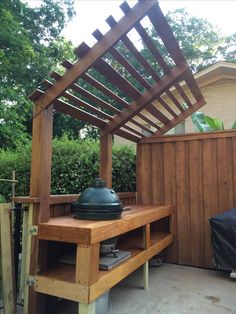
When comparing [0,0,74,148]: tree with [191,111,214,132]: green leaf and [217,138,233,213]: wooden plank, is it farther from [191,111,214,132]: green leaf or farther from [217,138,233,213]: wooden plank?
[217,138,233,213]: wooden plank

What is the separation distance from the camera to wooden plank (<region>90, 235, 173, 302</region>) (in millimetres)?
2227

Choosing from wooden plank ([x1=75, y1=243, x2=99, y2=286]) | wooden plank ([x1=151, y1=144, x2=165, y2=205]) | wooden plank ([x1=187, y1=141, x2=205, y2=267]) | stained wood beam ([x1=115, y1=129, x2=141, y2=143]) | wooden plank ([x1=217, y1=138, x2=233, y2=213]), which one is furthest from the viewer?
wooden plank ([x1=151, y1=144, x2=165, y2=205])

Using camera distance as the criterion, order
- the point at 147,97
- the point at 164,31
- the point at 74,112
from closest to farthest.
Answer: the point at 164,31 < the point at 74,112 < the point at 147,97

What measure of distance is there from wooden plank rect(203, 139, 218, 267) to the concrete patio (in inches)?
19.8

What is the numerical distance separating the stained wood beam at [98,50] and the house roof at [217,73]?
6.68m

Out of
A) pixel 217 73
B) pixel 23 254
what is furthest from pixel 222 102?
pixel 23 254

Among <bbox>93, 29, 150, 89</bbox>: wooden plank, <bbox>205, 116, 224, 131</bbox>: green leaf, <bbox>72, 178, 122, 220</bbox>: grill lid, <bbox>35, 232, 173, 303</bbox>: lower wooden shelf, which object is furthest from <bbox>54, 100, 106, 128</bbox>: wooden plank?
<bbox>205, 116, 224, 131</bbox>: green leaf

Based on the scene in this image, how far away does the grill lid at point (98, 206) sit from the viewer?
8.63ft

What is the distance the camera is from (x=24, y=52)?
9.50 m

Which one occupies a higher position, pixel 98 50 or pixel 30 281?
pixel 98 50

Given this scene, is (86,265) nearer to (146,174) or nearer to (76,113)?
(76,113)

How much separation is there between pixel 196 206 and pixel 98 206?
2306 mm

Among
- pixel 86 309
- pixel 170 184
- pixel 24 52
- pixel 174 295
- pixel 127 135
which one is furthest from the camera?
pixel 24 52

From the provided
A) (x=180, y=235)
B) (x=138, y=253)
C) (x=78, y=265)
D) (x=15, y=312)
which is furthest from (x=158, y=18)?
(x=180, y=235)
